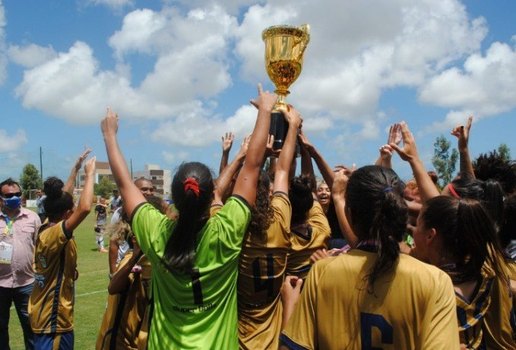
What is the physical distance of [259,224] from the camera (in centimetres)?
314

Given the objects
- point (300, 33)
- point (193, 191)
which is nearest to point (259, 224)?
point (193, 191)

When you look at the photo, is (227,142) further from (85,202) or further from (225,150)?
(85,202)

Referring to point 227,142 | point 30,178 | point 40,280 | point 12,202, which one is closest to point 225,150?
point 227,142

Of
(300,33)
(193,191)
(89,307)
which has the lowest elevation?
(89,307)

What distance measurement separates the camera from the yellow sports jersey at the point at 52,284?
480 centimetres

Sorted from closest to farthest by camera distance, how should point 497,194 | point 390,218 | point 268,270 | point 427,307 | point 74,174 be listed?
point 427,307, point 390,218, point 497,194, point 268,270, point 74,174

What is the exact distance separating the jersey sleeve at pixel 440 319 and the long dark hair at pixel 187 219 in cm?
119

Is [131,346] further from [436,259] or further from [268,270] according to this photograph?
[436,259]

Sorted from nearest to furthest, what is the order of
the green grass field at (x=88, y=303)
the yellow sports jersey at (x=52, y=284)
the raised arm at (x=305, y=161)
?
the raised arm at (x=305, y=161), the yellow sports jersey at (x=52, y=284), the green grass field at (x=88, y=303)

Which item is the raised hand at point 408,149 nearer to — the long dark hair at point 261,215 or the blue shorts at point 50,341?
the long dark hair at point 261,215

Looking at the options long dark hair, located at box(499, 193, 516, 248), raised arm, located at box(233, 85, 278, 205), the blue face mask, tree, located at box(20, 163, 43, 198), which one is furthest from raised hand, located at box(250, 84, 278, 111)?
tree, located at box(20, 163, 43, 198)

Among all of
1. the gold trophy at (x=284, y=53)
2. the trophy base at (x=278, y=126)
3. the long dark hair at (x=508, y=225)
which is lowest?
the long dark hair at (x=508, y=225)

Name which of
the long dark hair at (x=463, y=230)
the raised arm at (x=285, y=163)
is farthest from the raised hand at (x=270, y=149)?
the long dark hair at (x=463, y=230)

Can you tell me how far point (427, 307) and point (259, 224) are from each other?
1.36 m
